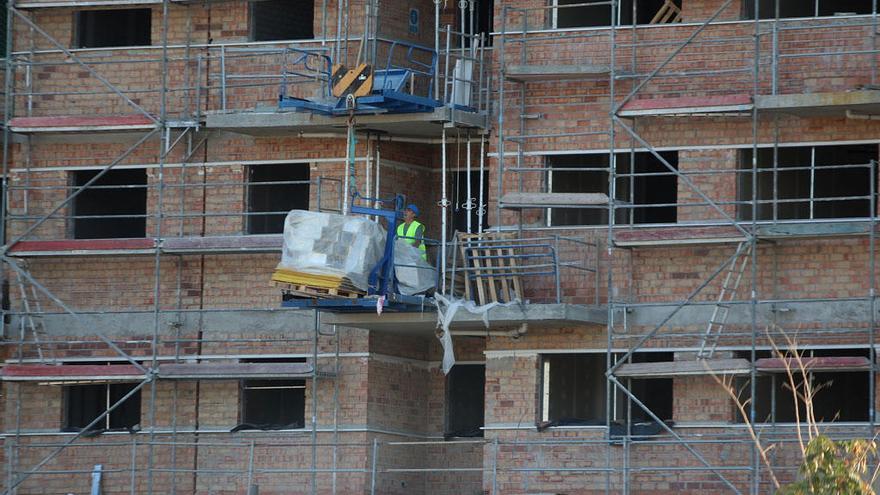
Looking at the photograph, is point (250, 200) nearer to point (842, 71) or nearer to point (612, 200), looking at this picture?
point (612, 200)

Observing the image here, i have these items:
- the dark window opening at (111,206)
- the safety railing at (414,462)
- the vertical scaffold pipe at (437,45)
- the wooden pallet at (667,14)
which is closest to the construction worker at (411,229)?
the vertical scaffold pipe at (437,45)

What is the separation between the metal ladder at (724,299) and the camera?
28016mm

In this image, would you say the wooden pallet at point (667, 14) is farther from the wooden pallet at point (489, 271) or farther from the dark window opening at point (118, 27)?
the dark window opening at point (118, 27)

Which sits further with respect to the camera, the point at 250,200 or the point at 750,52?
the point at 250,200

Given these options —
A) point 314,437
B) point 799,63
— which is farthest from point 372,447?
point 799,63

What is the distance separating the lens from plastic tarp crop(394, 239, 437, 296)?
94.5 feet

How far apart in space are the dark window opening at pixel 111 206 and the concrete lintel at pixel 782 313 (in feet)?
26.8

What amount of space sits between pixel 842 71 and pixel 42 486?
12669 mm

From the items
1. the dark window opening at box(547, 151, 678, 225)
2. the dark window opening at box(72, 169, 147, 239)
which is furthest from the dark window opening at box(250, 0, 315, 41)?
the dark window opening at box(547, 151, 678, 225)

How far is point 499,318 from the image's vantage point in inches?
1118

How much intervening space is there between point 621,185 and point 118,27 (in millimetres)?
8297

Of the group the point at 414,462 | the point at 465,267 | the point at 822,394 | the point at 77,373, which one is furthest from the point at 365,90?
the point at 822,394

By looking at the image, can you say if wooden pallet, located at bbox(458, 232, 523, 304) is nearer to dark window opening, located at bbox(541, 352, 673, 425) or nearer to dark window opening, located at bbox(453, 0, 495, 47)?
dark window opening, located at bbox(541, 352, 673, 425)

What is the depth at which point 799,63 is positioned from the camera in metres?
28.3
